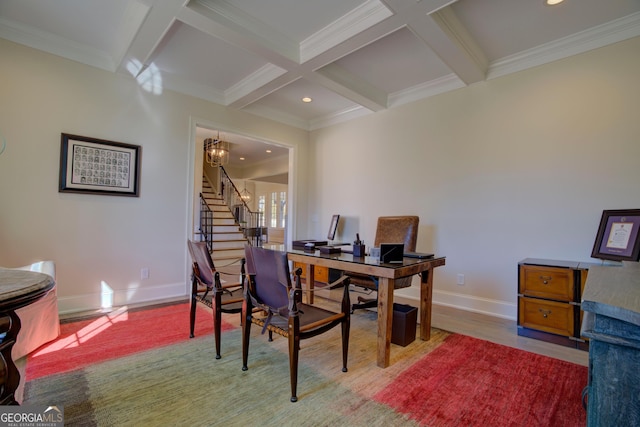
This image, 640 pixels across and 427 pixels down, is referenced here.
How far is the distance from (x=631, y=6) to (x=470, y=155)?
5.53ft

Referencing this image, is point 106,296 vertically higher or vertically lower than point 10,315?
lower

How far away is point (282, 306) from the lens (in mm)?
1863

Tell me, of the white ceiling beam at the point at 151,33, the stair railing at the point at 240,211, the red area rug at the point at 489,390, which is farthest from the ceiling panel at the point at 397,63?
the stair railing at the point at 240,211

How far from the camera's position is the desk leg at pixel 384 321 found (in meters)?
2.12

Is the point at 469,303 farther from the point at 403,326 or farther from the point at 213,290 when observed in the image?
the point at 213,290

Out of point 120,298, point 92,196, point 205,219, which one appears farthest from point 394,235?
point 205,219

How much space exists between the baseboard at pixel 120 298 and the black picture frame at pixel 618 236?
4417mm

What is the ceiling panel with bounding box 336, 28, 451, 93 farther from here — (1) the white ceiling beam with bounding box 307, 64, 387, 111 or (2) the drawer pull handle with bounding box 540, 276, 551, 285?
(2) the drawer pull handle with bounding box 540, 276, 551, 285

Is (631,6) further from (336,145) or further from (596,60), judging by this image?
(336,145)

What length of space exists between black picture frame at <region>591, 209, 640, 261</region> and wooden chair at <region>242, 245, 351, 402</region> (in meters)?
2.28

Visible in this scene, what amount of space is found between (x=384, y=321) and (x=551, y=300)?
1618 mm

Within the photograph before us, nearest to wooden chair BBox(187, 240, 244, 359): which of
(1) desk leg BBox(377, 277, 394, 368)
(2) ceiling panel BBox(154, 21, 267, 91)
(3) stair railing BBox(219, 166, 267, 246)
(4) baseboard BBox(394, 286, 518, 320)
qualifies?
(1) desk leg BBox(377, 277, 394, 368)

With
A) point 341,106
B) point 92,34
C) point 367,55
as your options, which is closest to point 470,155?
point 367,55

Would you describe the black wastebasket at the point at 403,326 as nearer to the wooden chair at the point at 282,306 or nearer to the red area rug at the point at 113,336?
the wooden chair at the point at 282,306
